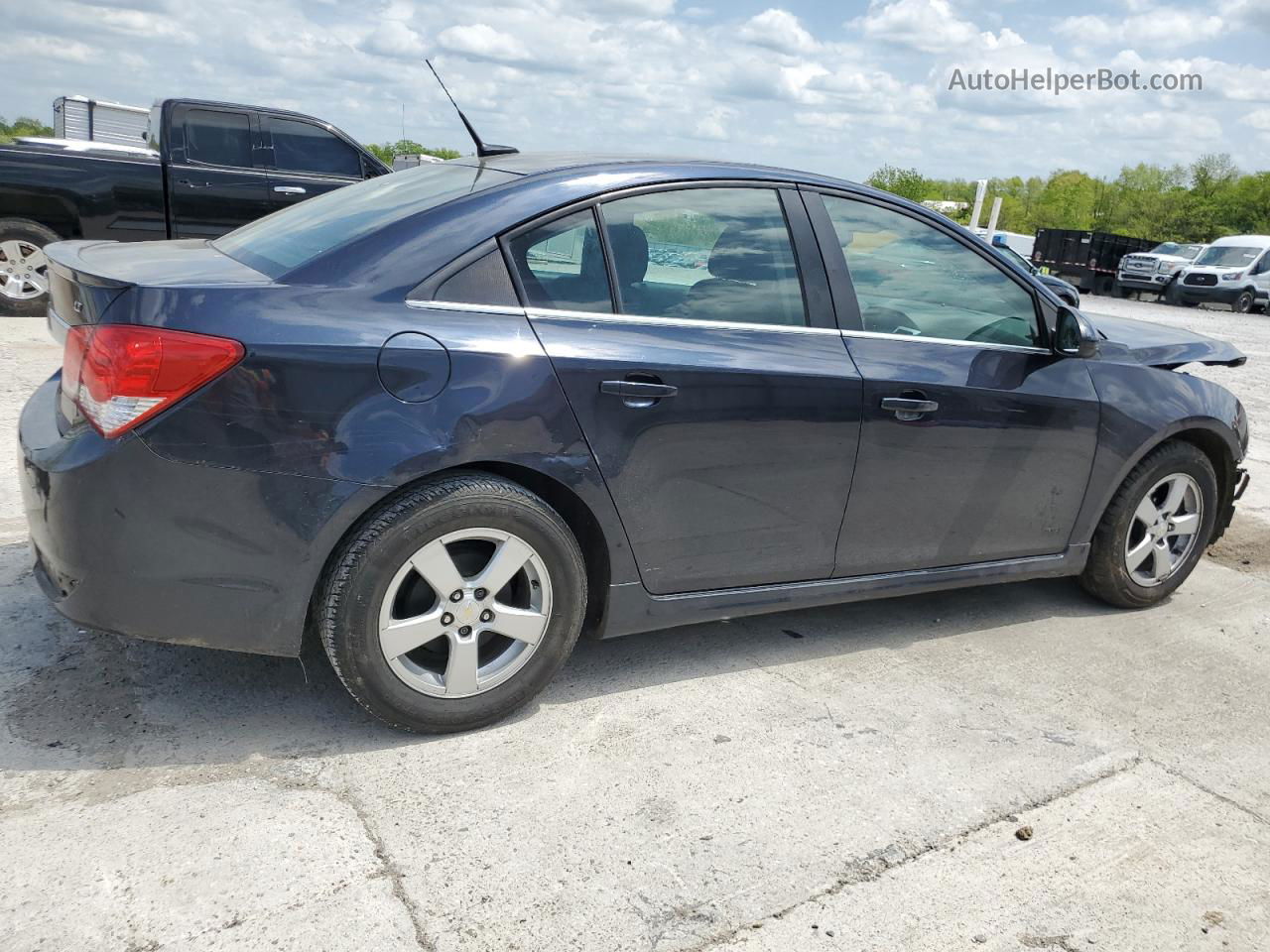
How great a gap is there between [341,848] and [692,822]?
0.87m

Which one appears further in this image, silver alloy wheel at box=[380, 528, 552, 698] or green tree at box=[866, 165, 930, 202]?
green tree at box=[866, 165, 930, 202]

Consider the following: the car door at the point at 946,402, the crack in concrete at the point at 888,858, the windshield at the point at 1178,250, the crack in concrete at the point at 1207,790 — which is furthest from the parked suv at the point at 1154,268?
the crack in concrete at the point at 888,858

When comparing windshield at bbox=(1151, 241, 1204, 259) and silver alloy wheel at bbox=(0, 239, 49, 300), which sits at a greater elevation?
windshield at bbox=(1151, 241, 1204, 259)

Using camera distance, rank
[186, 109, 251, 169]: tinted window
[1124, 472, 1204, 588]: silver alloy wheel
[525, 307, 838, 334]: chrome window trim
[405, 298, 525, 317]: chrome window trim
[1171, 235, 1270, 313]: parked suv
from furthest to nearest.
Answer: [1171, 235, 1270, 313]: parked suv → [186, 109, 251, 169]: tinted window → [1124, 472, 1204, 588]: silver alloy wheel → [525, 307, 838, 334]: chrome window trim → [405, 298, 525, 317]: chrome window trim

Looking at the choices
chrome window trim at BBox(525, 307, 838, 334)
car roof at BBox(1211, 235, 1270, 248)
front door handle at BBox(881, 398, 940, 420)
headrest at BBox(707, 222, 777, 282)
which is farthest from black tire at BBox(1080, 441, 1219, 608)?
car roof at BBox(1211, 235, 1270, 248)

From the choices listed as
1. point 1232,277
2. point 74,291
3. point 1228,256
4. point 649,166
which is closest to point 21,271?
point 74,291

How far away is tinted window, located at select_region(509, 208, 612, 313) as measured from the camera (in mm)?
3104

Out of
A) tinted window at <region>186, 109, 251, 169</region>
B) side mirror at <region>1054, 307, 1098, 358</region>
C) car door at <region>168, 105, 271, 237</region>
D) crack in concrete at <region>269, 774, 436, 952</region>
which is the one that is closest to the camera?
crack in concrete at <region>269, 774, 436, 952</region>

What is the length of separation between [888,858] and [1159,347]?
8.90 feet

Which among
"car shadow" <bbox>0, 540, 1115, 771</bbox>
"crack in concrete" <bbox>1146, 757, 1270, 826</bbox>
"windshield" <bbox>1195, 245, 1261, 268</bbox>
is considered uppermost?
"windshield" <bbox>1195, 245, 1261, 268</bbox>

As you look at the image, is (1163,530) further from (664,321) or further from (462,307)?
(462,307)

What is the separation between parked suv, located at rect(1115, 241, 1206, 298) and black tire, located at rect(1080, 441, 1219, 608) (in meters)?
27.8

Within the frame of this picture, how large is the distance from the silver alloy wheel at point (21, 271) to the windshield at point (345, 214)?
6515 mm

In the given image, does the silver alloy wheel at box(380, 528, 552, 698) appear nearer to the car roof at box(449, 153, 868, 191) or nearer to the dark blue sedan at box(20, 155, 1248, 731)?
the dark blue sedan at box(20, 155, 1248, 731)
